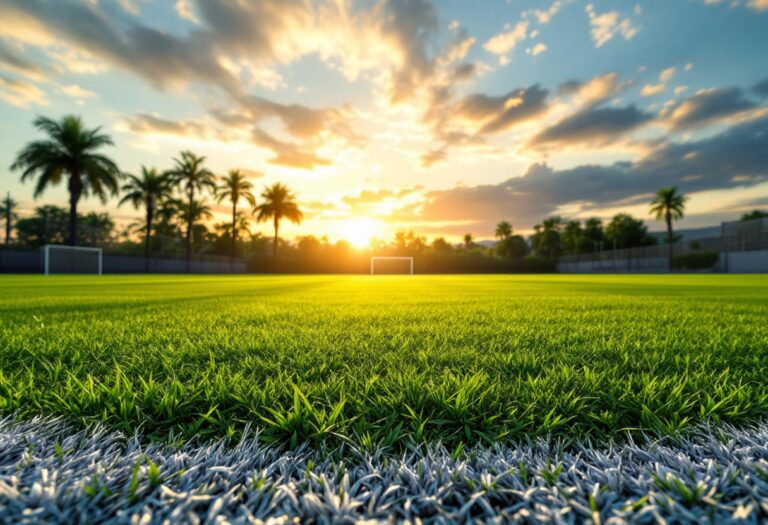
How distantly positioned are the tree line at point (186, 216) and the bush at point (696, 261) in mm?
2414

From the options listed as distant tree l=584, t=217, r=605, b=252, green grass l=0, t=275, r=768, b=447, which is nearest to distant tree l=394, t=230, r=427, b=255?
distant tree l=584, t=217, r=605, b=252

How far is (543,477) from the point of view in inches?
33.8

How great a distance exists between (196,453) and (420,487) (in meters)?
0.64

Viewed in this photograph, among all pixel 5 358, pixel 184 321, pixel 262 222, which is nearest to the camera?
pixel 5 358

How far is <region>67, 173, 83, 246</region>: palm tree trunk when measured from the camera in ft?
82.5

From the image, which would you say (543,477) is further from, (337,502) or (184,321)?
(184,321)

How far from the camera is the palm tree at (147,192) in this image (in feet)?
112

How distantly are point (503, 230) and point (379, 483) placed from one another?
89.5 meters

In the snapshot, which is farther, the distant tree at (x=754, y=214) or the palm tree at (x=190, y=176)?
the distant tree at (x=754, y=214)

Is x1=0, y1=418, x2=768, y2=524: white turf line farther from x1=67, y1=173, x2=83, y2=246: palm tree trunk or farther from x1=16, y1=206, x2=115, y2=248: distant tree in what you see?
x1=16, y1=206, x2=115, y2=248: distant tree

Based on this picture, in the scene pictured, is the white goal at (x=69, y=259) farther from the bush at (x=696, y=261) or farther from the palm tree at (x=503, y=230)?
the palm tree at (x=503, y=230)

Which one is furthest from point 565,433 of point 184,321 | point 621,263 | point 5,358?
point 621,263

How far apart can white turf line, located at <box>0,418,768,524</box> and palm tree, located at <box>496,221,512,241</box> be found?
285 ft

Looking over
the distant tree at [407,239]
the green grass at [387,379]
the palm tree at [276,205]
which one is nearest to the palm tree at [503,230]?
the distant tree at [407,239]
